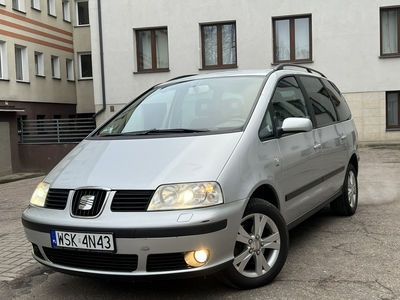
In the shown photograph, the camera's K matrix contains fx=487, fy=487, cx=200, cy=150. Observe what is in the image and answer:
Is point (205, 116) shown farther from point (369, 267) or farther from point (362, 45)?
point (362, 45)

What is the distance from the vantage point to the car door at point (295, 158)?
419cm

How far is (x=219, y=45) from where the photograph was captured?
18531 mm

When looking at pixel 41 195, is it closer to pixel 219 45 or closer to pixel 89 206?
pixel 89 206

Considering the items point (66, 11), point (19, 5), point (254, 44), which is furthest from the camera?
point (66, 11)

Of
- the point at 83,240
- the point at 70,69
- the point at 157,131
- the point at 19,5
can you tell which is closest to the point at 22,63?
the point at 19,5

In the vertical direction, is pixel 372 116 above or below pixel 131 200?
→ above

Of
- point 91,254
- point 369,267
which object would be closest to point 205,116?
point 91,254

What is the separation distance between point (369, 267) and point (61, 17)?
75.0 feet

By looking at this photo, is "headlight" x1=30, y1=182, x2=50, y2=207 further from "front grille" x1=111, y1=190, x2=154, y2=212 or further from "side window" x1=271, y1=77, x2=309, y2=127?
"side window" x1=271, y1=77, x2=309, y2=127

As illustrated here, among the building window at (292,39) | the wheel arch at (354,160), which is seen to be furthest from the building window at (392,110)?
the wheel arch at (354,160)

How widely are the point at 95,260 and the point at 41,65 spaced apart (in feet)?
68.0

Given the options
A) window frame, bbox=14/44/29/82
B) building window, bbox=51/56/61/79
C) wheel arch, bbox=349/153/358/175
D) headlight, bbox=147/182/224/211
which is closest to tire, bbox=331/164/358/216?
wheel arch, bbox=349/153/358/175

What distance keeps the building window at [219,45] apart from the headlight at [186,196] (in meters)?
15.4

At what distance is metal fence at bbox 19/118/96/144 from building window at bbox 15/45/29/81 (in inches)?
223
